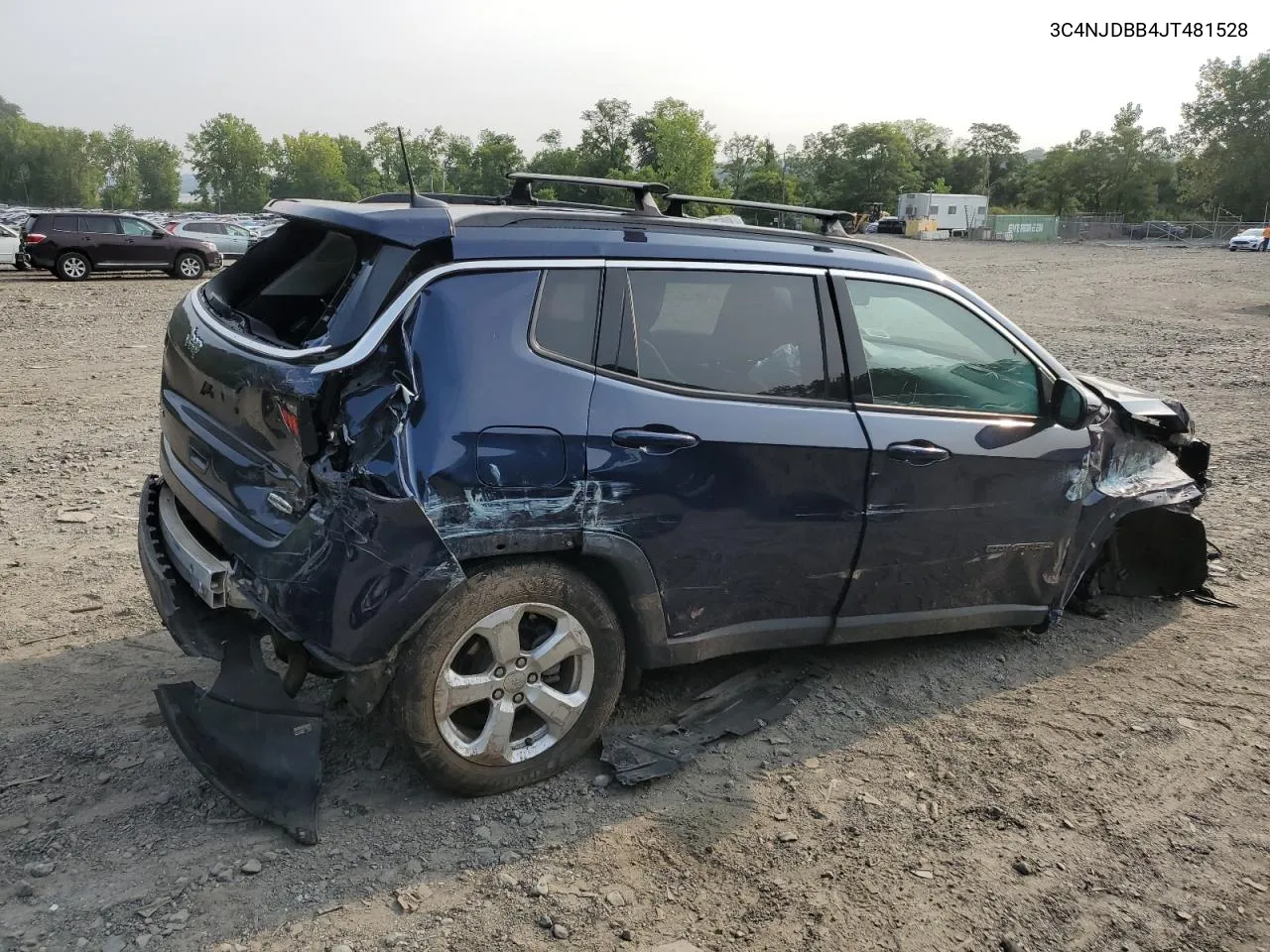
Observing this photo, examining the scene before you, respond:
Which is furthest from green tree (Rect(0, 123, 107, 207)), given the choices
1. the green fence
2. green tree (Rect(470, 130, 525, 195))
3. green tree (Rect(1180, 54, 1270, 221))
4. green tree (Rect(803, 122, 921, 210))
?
green tree (Rect(1180, 54, 1270, 221))

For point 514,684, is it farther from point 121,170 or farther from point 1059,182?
point 121,170

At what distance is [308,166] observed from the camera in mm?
122688

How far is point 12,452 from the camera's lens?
724cm

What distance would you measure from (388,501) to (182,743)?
107 centimetres

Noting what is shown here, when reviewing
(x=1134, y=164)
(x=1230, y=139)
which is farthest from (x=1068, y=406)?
(x=1134, y=164)

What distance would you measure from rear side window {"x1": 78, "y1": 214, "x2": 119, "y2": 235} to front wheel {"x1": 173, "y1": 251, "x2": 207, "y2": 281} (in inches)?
60.7

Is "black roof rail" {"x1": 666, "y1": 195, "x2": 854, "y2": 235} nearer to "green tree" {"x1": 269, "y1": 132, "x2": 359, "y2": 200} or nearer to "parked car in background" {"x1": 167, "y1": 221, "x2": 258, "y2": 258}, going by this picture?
"parked car in background" {"x1": 167, "y1": 221, "x2": 258, "y2": 258}

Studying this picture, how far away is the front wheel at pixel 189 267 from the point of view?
79.7 ft

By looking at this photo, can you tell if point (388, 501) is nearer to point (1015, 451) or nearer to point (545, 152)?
point (1015, 451)

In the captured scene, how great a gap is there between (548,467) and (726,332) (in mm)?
929

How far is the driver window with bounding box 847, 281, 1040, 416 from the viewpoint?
3.81 meters

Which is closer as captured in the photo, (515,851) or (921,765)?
(515,851)

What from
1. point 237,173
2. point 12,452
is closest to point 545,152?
point 237,173

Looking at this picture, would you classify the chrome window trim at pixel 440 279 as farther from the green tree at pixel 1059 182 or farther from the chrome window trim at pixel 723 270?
the green tree at pixel 1059 182
